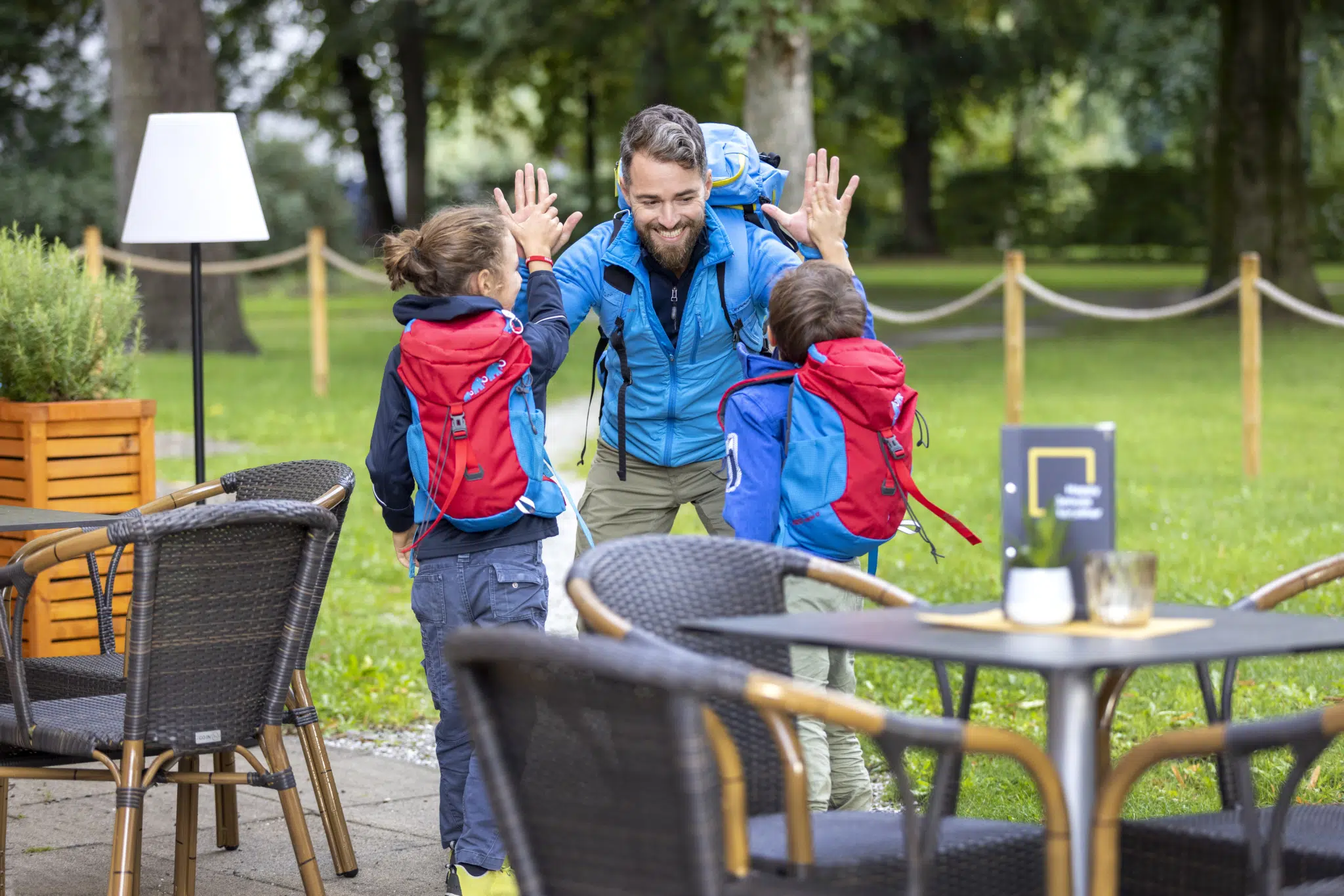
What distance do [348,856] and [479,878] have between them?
1.82ft

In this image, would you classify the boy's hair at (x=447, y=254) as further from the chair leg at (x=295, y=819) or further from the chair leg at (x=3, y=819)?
the chair leg at (x=3, y=819)

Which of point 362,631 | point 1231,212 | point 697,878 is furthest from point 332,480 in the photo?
point 1231,212

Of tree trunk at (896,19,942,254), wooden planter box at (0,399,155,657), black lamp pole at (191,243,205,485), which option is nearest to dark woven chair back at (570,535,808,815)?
wooden planter box at (0,399,155,657)

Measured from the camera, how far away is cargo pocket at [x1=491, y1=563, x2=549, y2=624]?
3980 mm

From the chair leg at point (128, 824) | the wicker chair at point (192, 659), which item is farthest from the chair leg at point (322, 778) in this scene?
the chair leg at point (128, 824)

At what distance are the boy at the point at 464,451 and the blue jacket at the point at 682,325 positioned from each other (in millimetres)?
391

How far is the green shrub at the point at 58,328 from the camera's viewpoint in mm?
5797

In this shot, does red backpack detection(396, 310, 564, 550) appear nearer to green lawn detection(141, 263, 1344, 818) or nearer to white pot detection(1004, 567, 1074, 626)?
white pot detection(1004, 567, 1074, 626)

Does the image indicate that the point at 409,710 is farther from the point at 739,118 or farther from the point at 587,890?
the point at 739,118

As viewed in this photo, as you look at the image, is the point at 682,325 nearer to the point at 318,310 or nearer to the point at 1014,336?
the point at 1014,336

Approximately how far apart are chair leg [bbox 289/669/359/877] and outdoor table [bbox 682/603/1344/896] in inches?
69.6

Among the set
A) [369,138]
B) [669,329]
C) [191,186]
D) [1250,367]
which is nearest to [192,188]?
[191,186]

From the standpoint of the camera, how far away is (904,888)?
2707mm

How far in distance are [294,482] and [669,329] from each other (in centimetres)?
101
